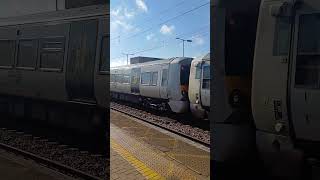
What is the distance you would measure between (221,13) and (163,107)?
69 centimetres

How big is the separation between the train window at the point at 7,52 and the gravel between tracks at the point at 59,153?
0.60 m

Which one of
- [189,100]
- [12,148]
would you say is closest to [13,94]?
[12,148]

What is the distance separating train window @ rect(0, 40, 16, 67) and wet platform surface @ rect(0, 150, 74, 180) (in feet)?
2.79

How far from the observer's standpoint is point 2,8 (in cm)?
329

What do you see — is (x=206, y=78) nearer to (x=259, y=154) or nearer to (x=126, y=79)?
(x=259, y=154)

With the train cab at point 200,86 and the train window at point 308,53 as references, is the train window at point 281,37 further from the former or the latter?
the train cab at point 200,86

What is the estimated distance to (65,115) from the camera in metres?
2.83

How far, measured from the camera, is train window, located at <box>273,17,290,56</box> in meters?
1.41

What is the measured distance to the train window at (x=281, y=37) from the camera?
141 cm

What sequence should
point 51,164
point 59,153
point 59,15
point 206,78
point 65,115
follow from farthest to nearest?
1. point 51,164
2. point 59,153
3. point 65,115
4. point 59,15
5. point 206,78

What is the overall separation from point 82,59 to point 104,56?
21 cm

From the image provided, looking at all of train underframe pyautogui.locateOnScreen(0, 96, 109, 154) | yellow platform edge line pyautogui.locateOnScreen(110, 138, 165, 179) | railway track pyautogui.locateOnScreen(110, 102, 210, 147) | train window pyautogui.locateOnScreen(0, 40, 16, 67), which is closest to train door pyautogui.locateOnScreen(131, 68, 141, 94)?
railway track pyautogui.locateOnScreen(110, 102, 210, 147)

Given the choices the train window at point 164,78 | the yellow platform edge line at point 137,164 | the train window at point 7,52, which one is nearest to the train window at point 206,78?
the train window at point 164,78

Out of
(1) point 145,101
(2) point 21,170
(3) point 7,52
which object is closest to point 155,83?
(1) point 145,101
